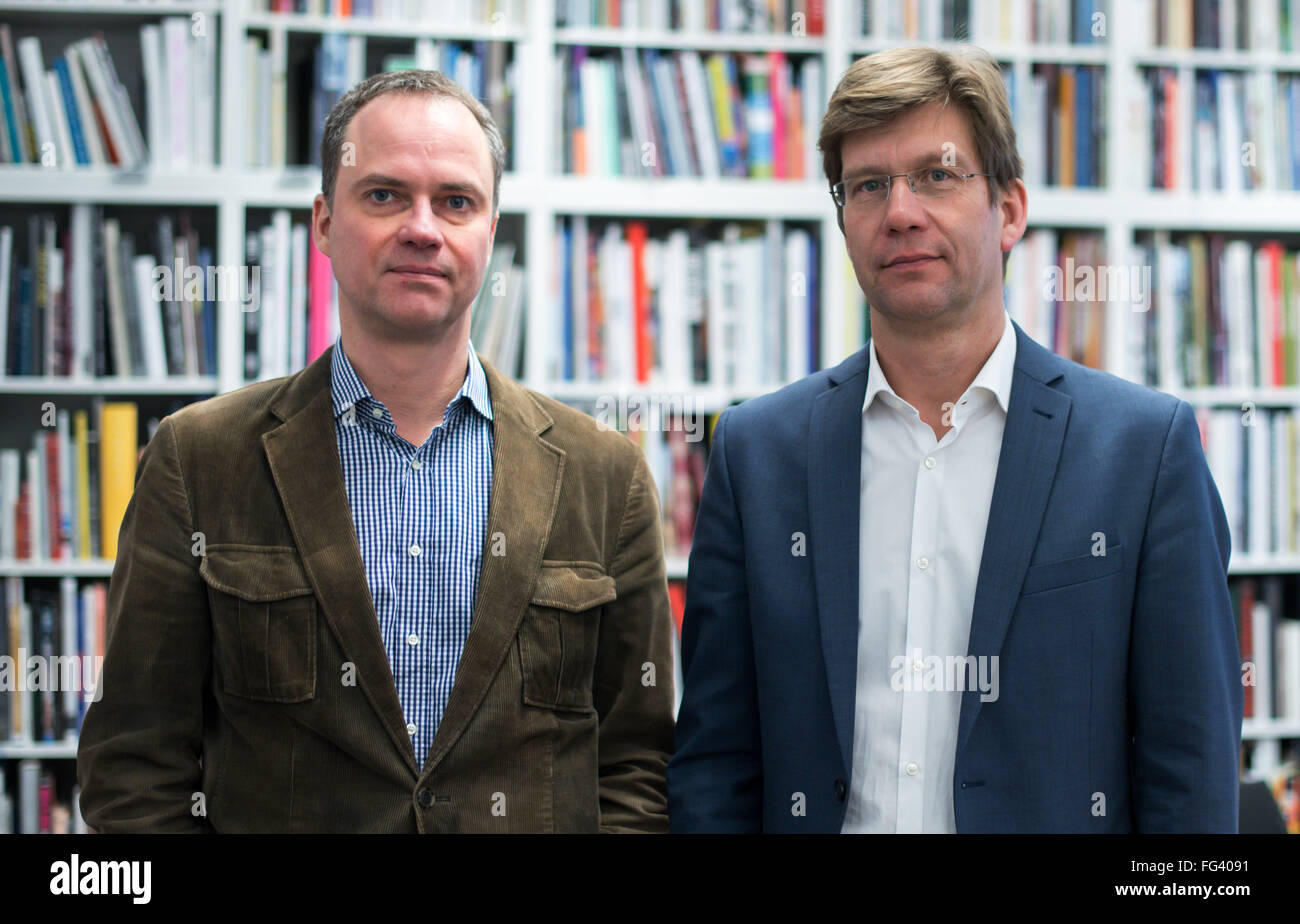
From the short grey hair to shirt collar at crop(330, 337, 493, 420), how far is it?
0.71 feet

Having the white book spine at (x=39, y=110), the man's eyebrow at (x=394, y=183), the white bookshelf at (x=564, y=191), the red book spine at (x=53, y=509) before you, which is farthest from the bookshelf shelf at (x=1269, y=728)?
the white book spine at (x=39, y=110)

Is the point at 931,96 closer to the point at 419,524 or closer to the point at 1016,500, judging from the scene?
the point at 1016,500

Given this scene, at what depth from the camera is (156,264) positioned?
2.47 metres

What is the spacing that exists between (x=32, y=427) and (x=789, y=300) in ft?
6.06

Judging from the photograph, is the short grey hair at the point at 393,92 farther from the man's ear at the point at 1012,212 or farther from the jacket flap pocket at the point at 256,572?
the man's ear at the point at 1012,212

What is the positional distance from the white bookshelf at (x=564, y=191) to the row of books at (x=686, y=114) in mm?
35

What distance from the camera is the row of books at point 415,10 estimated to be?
2486mm

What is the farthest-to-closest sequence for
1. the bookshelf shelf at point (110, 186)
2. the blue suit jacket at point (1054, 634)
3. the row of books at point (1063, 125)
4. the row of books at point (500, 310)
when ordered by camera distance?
the row of books at point (1063, 125) → the row of books at point (500, 310) → the bookshelf shelf at point (110, 186) → the blue suit jacket at point (1054, 634)

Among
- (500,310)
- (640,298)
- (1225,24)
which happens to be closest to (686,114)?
(640,298)

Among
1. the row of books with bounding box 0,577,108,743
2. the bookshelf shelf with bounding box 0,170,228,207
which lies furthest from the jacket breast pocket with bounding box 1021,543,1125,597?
the row of books with bounding box 0,577,108,743

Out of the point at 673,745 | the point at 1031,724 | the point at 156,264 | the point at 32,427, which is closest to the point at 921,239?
the point at 1031,724

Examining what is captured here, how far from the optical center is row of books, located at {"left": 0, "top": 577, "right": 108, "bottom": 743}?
96.3 inches

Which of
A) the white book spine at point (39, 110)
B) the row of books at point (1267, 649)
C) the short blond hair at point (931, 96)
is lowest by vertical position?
the row of books at point (1267, 649)
